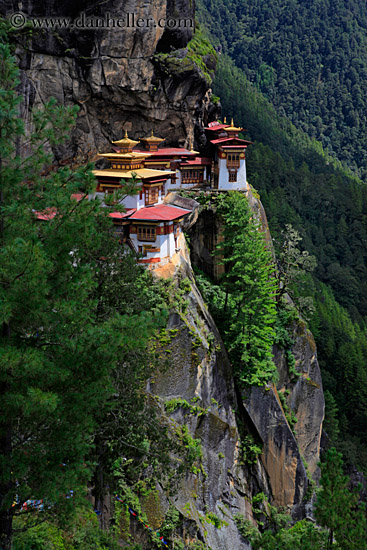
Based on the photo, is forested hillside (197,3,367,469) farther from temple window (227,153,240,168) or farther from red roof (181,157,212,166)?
temple window (227,153,240,168)

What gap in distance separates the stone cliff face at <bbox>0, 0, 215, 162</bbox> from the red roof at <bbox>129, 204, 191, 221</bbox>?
6842mm

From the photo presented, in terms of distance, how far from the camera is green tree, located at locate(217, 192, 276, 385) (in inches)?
1067

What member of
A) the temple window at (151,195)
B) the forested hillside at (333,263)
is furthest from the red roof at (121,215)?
the forested hillside at (333,263)

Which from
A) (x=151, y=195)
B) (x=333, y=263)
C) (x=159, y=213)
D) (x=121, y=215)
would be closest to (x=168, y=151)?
(x=151, y=195)

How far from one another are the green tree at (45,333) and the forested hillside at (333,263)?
32.5 m

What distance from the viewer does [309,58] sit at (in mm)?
150625

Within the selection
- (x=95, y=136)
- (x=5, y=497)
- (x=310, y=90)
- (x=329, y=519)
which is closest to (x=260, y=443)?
(x=329, y=519)

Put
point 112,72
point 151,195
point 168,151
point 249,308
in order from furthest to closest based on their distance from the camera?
point 168,151, point 112,72, point 249,308, point 151,195

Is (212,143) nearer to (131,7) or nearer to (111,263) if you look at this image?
(131,7)

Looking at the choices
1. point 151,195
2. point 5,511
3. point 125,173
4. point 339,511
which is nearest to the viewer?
point 5,511

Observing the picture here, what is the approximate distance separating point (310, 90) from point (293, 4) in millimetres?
40119

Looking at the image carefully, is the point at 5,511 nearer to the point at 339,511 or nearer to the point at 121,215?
the point at 339,511

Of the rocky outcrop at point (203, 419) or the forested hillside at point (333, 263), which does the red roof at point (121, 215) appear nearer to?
the rocky outcrop at point (203, 419)

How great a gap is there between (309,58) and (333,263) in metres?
107
